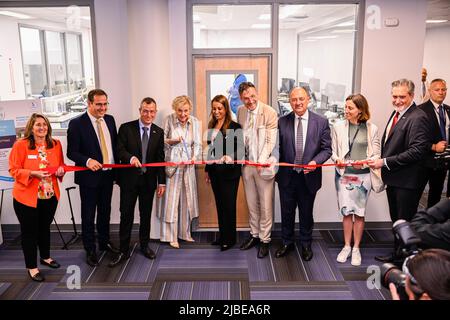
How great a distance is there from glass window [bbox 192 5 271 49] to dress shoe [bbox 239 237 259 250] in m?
1.98

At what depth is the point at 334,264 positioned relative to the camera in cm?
399

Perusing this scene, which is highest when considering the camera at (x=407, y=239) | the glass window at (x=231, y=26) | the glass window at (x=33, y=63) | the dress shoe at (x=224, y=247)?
the glass window at (x=231, y=26)

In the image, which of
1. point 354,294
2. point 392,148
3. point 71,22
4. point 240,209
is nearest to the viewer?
point 354,294

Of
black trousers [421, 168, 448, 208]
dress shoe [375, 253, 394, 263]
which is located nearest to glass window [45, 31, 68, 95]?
dress shoe [375, 253, 394, 263]

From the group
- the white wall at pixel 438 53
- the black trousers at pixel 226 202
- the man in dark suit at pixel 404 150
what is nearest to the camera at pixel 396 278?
the man in dark suit at pixel 404 150

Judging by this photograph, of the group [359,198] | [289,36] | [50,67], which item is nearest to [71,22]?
[50,67]

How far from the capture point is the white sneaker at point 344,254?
159 inches

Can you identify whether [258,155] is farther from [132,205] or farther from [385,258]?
[385,258]

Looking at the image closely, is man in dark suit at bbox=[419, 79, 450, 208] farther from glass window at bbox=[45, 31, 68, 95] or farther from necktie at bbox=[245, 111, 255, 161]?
glass window at bbox=[45, 31, 68, 95]

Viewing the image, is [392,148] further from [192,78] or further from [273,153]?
[192,78]

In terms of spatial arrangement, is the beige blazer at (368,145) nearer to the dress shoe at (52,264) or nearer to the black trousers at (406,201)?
the black trousers at (406,201)

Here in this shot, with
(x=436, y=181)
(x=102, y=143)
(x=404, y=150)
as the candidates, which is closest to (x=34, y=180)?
(x=102, y=143)

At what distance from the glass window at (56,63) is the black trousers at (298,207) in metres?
2.67

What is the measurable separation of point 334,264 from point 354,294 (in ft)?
1.79
